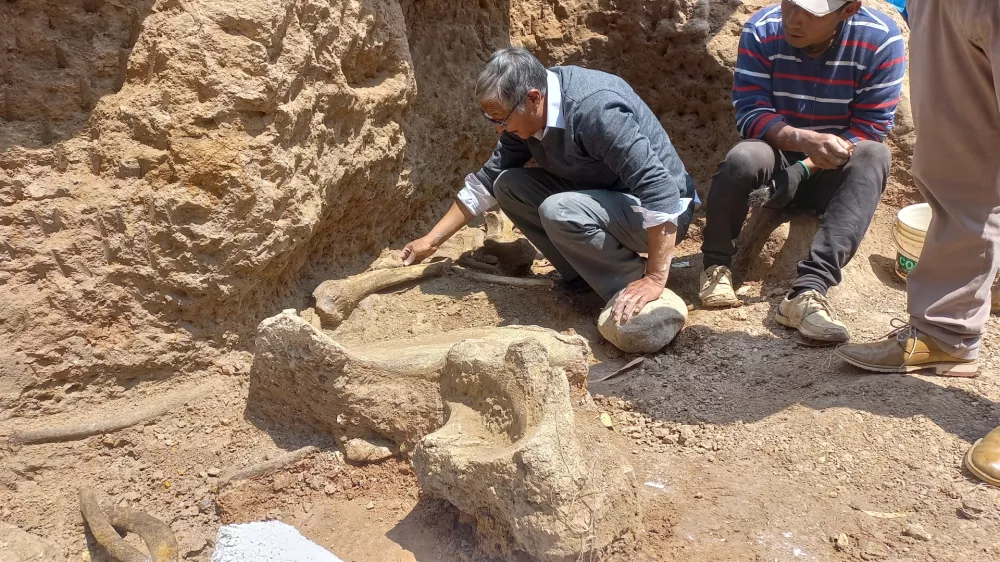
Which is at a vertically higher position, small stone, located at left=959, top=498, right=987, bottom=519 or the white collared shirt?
the white collared shirt

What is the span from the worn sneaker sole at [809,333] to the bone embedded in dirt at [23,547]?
113 inches

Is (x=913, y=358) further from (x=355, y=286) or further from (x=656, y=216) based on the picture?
(x=355, y=286)

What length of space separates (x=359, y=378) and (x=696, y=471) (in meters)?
1.21

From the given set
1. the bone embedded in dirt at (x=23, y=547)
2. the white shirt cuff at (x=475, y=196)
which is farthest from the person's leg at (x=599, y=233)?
the bone embedded in dirt at (x=23, y=547)

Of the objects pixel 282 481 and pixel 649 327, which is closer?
pixel 282 481

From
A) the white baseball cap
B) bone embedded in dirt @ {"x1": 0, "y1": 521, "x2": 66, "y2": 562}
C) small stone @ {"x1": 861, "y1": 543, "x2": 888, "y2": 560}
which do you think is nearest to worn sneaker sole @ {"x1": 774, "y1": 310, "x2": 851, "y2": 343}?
small stone @ {"x1": 861, "y1": 543, "x2": 888, "y2": 560}

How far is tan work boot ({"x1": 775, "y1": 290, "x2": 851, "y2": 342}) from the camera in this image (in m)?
3.10

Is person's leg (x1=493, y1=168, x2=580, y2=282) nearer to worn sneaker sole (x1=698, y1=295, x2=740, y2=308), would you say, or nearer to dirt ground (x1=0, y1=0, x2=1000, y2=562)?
worn sneaker sole (x1=698, y1=295, x2=740, y2=308)

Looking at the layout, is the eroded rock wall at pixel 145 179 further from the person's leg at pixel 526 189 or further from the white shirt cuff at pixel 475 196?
the person's leg at pixel 526 189

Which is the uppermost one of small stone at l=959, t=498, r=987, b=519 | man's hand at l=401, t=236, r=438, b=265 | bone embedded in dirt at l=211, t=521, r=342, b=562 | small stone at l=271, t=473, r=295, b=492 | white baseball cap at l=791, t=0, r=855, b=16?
white baseball cap at l=791, t=0, r=855, b=16

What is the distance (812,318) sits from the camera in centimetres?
317

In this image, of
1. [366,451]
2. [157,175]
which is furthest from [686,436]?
[157,175]

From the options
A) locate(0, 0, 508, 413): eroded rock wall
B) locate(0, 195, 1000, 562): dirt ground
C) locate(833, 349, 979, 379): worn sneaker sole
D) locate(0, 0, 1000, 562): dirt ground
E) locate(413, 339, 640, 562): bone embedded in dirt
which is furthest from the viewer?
locate(833, 349, 979, 379): worn sneaker sole

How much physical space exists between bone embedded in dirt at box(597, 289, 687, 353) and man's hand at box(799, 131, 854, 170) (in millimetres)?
894
